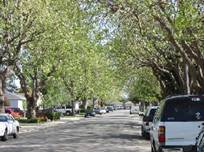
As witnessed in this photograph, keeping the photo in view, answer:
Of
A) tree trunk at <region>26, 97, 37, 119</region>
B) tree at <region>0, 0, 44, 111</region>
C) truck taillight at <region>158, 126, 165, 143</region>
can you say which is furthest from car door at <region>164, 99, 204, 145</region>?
tree trunk at <region>26, 97, 37, 119</region>

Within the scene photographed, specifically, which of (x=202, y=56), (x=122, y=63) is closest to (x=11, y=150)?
(x=202, y=56)

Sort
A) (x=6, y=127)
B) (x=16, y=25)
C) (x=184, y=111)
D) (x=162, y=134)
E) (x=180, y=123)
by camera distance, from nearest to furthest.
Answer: (x=162, y=134), (x=180, y=123), (x=184, y=111), (x=6, y=127), (x=16, y=25)

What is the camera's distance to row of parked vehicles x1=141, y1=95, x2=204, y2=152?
16.7 metres

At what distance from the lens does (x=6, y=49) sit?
42.8 meters

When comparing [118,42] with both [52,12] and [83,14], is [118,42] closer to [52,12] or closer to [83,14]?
[52,12]

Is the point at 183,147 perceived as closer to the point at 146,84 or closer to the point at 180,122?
the point at 180,122

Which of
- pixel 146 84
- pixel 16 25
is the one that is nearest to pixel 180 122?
pixel 16 25

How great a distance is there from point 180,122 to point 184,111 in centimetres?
44

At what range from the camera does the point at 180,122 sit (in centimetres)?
1689

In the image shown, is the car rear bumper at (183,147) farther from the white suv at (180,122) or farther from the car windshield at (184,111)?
the car windshield at (184,111)

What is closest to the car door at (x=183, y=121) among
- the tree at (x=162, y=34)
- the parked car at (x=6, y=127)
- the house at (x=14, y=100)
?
the tree at (x=162, y=34)

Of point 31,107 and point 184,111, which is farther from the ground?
point 31,107

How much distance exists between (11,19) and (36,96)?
86.4 ft

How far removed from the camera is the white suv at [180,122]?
16.7 m
